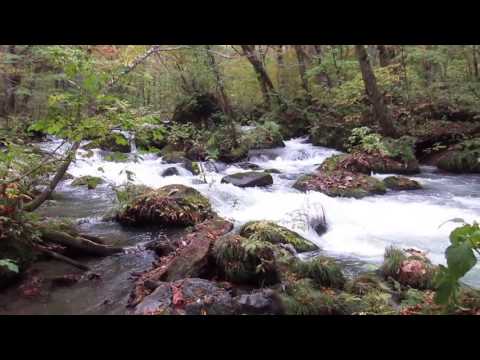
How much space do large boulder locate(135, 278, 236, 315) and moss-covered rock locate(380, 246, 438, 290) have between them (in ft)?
7.80

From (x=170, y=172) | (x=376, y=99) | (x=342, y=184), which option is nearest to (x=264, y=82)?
(x=376, y=99)

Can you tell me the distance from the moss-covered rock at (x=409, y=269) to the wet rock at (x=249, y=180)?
5835 millimetres

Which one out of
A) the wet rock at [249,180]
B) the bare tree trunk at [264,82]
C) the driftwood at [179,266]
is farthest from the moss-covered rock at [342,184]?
the bare tree trunk at [264,82]

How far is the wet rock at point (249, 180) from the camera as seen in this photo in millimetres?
10991

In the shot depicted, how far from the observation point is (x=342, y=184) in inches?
422

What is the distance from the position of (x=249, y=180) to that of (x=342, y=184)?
2657 mm

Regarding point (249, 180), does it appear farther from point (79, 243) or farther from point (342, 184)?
point (79, 243)

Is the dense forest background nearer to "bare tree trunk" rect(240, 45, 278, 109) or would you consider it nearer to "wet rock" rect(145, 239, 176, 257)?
"bare tree trunk" rect(240, 45, 278, 109)

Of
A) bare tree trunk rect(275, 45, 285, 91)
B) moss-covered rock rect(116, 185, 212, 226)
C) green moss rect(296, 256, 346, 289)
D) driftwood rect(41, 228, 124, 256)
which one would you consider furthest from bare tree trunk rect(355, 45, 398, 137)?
bare tree trunk rect(275, 45, 285, 91)

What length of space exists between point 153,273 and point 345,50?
1974 cm

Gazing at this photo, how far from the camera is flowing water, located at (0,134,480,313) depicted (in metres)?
5.30
